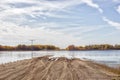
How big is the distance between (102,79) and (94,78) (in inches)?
32.9

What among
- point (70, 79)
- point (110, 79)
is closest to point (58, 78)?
point (70, 79)

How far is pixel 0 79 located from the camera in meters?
23.6

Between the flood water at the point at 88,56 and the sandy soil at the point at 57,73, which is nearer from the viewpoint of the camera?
the sandy soil at the point at 57,73

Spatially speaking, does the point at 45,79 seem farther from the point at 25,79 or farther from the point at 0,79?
the point at 0,79

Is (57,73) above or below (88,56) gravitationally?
below

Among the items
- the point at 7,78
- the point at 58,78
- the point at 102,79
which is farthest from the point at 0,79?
the point at 102,79

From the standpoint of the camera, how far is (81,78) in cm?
2428

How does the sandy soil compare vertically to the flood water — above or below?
below

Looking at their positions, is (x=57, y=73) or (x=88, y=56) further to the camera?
(x=88, y=56)

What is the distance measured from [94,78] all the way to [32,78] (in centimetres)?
496

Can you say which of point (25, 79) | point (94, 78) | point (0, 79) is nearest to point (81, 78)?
point (94, 78)

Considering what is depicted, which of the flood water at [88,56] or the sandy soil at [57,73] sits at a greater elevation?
the flood water at [88,56]

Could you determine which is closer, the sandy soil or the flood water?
the sandy soil

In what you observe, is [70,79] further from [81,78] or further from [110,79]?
[110,79]
